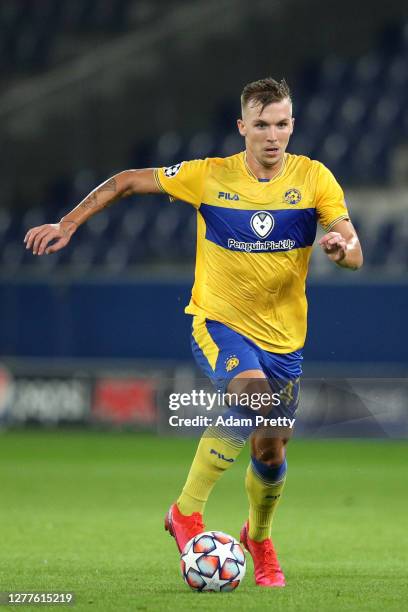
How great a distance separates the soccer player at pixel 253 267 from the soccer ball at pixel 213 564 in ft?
0.81

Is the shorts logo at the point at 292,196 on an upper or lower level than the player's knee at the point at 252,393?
upper

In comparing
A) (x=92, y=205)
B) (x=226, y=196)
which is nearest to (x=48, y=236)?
(x=92, y=205)

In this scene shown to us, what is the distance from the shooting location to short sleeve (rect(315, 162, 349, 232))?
6.46 meters

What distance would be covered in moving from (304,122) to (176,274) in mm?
3645

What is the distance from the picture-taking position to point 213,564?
6.15m

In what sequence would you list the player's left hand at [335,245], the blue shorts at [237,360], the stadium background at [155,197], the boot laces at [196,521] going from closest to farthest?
1. the player's left hand at [335,245]
2. the blue shorts at [237,360]
3. the boot laces at [196,521]
4. the stadium background at [155,197]

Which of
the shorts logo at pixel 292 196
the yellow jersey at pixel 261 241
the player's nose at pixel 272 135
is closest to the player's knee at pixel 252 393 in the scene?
the yellow jersey at pixel 261 241

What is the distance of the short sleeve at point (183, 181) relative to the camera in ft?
21.9

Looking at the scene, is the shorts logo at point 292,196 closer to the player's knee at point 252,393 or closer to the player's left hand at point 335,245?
the player's left hand at point 335,245

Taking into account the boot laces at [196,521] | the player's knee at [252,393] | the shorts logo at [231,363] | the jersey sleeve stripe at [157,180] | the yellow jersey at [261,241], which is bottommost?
the boot laces at [196,521]

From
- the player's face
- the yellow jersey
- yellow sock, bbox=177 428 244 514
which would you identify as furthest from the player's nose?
yellow sock, bbox=177 428 244 514

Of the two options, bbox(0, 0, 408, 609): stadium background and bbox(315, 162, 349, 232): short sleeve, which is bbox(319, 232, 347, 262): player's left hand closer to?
bbox(315, 162, 349, 232): short sleeve

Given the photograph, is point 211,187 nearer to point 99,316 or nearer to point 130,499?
point 130,499

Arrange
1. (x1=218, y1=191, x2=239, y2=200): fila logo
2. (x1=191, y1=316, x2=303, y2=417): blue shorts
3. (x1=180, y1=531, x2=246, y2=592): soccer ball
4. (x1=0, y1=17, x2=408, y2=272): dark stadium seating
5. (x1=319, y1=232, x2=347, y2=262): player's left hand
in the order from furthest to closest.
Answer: (x1=0, y1=17, x2=408, y2=272): dark stadium seating < (x1=218, y1=191, x2=239, y2=200): fila logo < (x1=191, y1=316, x2=303, y2=417): blue shorts < (x1=180, y1=531, x2=246, y2=592): soccer ball < (x1=319, y1=232, x2=347, y2=262): player's left hand
